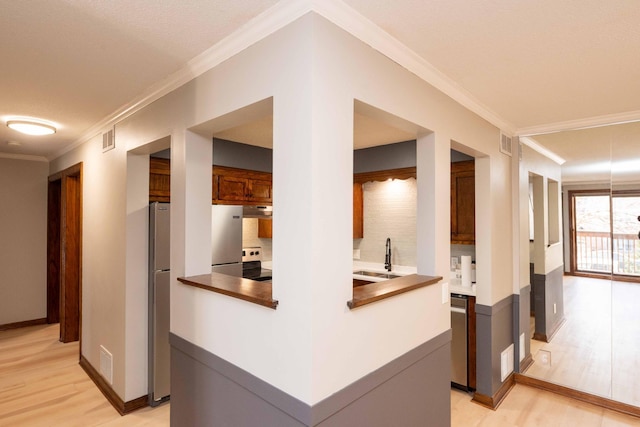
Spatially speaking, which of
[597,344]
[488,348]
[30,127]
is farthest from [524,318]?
[30,127]

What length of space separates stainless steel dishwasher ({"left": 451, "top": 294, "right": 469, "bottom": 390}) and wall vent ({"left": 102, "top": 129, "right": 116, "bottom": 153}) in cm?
344

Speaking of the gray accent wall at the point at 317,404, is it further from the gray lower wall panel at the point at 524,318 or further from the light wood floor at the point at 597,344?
the light wood floor at the point at 597,344

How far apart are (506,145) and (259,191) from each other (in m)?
2.68

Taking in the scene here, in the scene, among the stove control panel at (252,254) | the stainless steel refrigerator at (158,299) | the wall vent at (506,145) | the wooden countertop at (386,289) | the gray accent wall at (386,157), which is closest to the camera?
the wooden countertop at (386,289)

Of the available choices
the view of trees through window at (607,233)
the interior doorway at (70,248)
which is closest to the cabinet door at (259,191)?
the interior doorway at (70,248)

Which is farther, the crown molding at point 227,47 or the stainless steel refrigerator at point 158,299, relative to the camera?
the stainless steel refrigerator at point 158,299

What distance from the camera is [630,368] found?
2.95 m

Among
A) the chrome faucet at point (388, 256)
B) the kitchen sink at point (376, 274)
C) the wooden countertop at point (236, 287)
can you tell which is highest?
the wooden countertop at point (236, 287)

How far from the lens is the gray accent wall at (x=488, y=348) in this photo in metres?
3.00

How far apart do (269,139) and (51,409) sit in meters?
3.16

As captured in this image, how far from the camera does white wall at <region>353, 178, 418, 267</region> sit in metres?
4.22

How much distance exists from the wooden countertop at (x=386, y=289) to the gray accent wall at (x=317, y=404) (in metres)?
0.38

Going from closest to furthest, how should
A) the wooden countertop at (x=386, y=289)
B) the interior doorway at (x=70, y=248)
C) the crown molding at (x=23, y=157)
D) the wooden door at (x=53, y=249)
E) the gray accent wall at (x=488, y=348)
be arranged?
the wooden countertop at (x=386, y=289) → the gray accent wall at (x=488, y=348) → the interior doorway at (x=70, y=248) → the crown molding at (x=23, y=157) → the wooden door at (x=53, y=249)

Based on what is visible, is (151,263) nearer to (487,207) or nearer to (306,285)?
(306,285)
